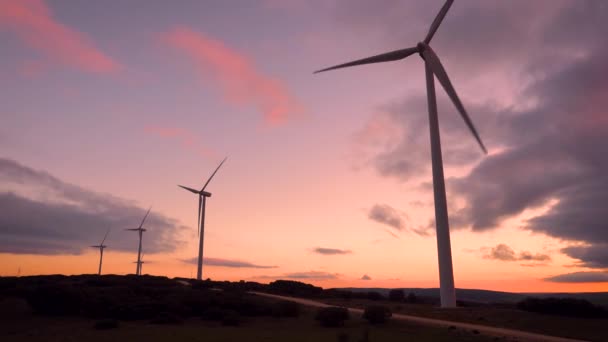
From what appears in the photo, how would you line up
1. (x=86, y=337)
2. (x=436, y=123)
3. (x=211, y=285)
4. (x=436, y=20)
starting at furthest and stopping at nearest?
(x=211, y=285) < (x=436, y=20) < (x=436, y=123) < (x=86, y=337)

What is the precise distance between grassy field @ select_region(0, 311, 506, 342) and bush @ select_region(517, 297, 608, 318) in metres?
16.8

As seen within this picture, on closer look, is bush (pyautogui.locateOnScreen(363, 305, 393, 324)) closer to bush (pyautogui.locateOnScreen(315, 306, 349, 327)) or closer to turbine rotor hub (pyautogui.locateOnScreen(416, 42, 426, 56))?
bush (pyautogui.locateOnScreen(315, 306, 349, 327))

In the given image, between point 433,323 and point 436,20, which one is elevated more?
point 436,20

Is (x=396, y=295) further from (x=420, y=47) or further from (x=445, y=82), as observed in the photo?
(x=420, y=47)

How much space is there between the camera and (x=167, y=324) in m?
43.2

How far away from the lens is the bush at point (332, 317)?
41.0m

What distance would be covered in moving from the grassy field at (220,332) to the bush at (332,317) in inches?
26.9

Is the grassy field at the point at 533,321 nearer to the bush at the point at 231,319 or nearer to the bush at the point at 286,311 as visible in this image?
the bush at the point at 286,311

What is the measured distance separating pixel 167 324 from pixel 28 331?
11.6m

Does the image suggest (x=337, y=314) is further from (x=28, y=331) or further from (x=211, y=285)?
(x=211, y=285)

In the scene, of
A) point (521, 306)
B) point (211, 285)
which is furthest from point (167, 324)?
point (211, 285)

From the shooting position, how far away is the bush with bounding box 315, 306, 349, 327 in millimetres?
41006

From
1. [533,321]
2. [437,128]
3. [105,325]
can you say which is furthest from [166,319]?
[437,128]

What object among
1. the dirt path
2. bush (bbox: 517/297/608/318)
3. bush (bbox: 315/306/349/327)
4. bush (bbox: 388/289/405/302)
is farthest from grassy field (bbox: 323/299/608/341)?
bush (bbox: 388/289/405/302)
